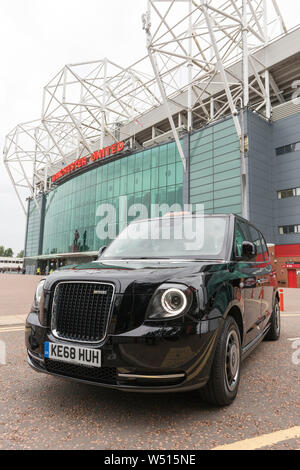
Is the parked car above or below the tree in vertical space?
below

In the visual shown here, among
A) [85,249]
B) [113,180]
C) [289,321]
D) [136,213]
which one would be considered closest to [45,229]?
[85,249]

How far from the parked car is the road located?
0.81ft

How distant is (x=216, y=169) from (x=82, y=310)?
30.0m

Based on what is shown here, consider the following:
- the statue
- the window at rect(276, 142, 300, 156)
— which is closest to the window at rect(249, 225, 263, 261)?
the window at rect(276, 142, 300, 156)

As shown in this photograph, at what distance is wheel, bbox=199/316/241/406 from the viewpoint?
241 centimetres

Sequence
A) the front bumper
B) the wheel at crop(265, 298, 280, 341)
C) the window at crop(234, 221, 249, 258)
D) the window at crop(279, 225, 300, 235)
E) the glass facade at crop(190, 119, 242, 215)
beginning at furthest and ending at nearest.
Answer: the glass facade at crop(190, 119, 242, 215) < the window at crop(279, 225, 300, 235) < the wheel at crop(265, 298, 280, 341) < the window at crop(234, 221, 249, 258) < the front bumper

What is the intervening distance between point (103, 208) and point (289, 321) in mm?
40737

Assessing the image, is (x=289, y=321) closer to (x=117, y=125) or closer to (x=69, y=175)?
(x=117, y=125)

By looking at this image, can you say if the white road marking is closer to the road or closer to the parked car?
the road

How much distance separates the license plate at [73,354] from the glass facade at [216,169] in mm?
27203

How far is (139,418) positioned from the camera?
2318 millimetres

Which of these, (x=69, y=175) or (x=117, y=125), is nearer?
(x=117, y=125)

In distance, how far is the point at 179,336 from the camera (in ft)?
7.02

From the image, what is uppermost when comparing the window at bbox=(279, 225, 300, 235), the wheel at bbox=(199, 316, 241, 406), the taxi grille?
the window at bbox=(279, 225, 300, 235)
